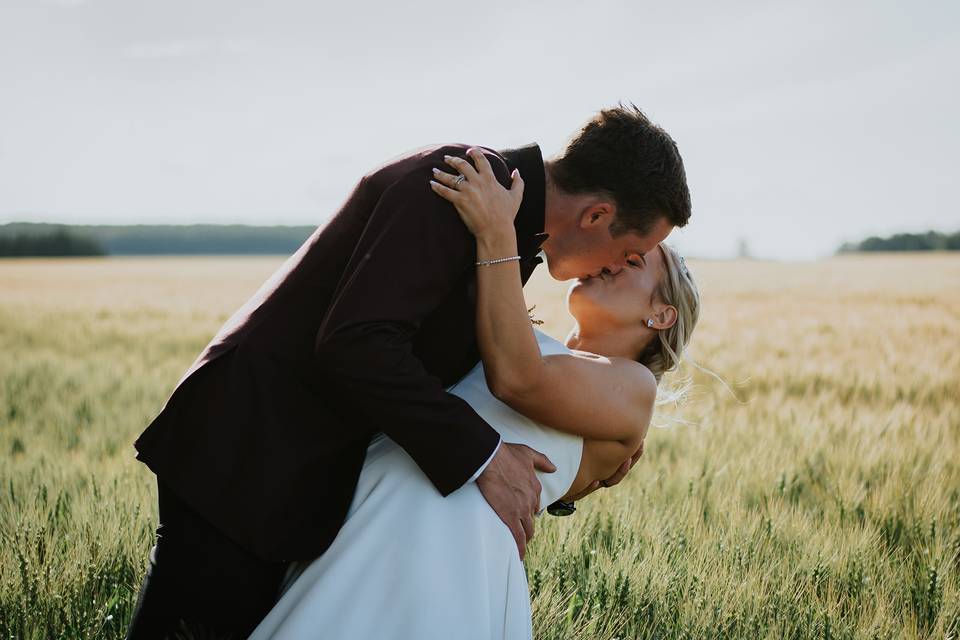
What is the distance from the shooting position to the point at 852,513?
12.7 feet

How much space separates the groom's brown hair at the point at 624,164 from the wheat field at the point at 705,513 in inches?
38.1

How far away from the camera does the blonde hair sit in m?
2.86

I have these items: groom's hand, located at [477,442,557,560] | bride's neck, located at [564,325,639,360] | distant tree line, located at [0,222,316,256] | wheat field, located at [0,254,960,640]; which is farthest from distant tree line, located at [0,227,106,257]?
groom's hand, located at [477,442,557,560]

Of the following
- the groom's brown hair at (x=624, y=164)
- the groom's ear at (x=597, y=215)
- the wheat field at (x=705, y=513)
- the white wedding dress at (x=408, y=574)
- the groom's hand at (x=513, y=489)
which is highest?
the groom's brown hair at (x=624, y=164)

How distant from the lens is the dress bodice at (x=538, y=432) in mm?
2445

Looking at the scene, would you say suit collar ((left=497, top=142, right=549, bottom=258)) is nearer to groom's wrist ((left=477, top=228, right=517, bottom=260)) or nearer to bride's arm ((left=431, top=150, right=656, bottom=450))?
bride's arm ((left=431, top=150, right=656, bottom=450))

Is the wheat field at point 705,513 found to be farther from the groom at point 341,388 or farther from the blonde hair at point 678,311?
the groom at point 341,388

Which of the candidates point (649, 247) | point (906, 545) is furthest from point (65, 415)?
point (906, 545)

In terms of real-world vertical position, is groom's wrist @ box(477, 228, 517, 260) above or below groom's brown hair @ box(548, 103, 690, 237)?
below

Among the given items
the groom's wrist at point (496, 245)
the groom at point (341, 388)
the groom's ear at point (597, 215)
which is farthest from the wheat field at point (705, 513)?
the groom's wrist at point (496, 245)

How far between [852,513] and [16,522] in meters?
3.51

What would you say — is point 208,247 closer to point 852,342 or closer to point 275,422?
point 852,342

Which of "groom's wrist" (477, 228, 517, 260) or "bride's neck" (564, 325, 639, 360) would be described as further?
"bride's neck" (564, 325, 639, 360)

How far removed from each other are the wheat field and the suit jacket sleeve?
1015 mm
